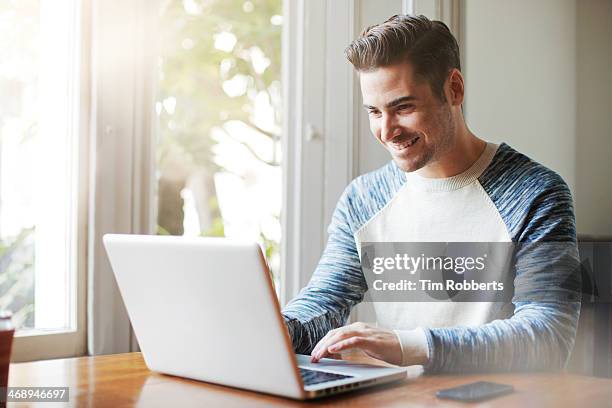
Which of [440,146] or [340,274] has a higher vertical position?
[440,146]

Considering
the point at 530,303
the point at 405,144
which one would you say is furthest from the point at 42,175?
the point at 530,303

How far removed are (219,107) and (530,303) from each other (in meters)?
3.18

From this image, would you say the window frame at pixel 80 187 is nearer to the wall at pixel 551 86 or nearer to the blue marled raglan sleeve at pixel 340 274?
the blue marled raglan sleeve at pixel 340 274

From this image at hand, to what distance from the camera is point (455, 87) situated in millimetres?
1694

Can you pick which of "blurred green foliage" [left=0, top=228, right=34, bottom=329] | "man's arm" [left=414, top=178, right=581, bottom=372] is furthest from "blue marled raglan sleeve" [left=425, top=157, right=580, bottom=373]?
"blurred green foliage" [left=0, top=228, right=34, bottom=329]

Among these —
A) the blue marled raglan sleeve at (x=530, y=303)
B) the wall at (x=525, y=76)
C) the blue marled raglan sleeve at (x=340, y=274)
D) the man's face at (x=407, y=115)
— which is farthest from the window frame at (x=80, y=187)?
the wall at (x=525, y=76)

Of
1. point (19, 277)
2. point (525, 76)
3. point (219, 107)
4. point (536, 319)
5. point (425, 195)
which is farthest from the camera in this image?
point (219, 107)

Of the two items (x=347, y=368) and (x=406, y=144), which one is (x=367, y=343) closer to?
(x=347, y=368)

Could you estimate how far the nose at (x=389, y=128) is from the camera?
5.39 feet

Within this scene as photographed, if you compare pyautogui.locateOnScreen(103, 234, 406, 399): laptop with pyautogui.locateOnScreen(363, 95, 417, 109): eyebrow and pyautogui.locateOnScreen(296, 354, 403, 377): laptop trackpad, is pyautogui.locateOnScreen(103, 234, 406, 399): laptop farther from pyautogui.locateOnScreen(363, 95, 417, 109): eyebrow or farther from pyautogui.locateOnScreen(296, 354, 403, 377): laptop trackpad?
pyautogui.locateOnScreen(363, 95, 417, 109): eyebrow

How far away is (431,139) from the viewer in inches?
65.6

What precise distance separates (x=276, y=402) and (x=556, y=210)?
0.79m
